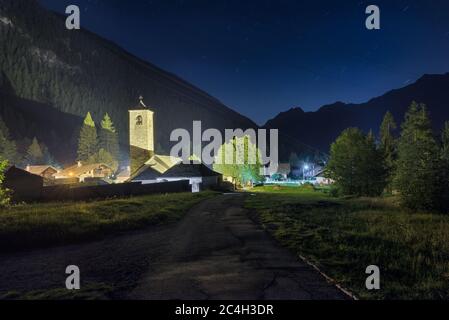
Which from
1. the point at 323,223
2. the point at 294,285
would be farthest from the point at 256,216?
the point at 294,285

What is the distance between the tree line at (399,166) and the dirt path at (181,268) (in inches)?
573

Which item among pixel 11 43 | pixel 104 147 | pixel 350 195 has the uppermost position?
pixel 11 43

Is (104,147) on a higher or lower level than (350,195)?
higher

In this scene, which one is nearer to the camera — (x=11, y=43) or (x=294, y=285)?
(x=294, y=285)

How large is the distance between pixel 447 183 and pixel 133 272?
74.6 ft

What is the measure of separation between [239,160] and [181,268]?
216 ft

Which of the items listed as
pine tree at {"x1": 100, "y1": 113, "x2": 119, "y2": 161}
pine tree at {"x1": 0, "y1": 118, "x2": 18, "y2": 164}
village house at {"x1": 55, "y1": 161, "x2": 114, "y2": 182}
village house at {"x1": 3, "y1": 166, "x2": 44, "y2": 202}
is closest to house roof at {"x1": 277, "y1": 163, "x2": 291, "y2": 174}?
pine tree at {"x1": 100, "y1": 113, "x2": 119, "y2": 161}

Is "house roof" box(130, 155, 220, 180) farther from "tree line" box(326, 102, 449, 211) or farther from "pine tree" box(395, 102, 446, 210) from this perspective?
"pine tree" box(395, 102, 446, 210)

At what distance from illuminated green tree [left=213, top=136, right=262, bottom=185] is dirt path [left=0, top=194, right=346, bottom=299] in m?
58.7

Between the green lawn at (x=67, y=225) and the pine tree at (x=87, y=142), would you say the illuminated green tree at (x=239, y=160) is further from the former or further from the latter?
the green lawn at (x=67, y=225)

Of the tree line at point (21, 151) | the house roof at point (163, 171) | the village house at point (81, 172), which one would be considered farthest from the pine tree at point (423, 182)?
the tree line at point (21, 151)

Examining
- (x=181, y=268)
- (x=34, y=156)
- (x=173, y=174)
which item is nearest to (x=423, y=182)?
(x=181, y=268)

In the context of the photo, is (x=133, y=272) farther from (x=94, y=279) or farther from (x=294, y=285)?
(x=294, y=285)

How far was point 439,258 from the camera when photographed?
10.7m
